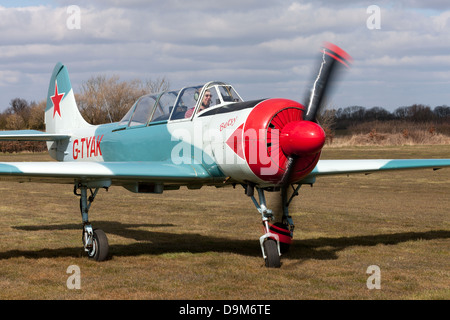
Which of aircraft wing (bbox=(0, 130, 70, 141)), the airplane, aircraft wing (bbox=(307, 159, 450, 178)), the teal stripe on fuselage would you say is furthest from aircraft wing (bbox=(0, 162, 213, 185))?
aircraft wing (bbox=(0, 130, 70, 141))

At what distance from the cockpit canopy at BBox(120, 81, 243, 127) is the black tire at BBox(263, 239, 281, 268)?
2173 mm

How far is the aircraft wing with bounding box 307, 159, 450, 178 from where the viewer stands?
33.2 feet

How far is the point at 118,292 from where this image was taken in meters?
6.99

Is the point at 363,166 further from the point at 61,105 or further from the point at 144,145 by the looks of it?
the point at 61,105

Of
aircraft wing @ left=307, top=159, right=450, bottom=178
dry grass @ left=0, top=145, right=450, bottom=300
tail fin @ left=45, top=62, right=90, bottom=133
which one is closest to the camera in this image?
dry grass @ left=0, top=145, right=450, bottom=300

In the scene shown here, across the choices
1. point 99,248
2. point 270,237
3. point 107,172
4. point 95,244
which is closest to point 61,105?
point 95,244

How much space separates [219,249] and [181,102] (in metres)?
2.56

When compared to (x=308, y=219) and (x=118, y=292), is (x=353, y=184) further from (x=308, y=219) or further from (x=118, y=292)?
(x=118, y=292)

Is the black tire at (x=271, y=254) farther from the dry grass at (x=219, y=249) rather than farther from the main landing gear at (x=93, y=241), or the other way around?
the main landing gear at (x=93, y=241)

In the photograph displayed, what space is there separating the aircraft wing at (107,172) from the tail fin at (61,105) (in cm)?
489

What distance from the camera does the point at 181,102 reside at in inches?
372

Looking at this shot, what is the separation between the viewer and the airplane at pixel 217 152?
25.7 ft

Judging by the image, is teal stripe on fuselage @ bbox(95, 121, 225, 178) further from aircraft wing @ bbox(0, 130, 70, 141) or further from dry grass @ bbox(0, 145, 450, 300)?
aircraft wing @ bbox(0, 130, 70, 141)

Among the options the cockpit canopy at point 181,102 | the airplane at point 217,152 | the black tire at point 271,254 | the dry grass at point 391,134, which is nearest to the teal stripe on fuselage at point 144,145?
the airplane at point 217,152
